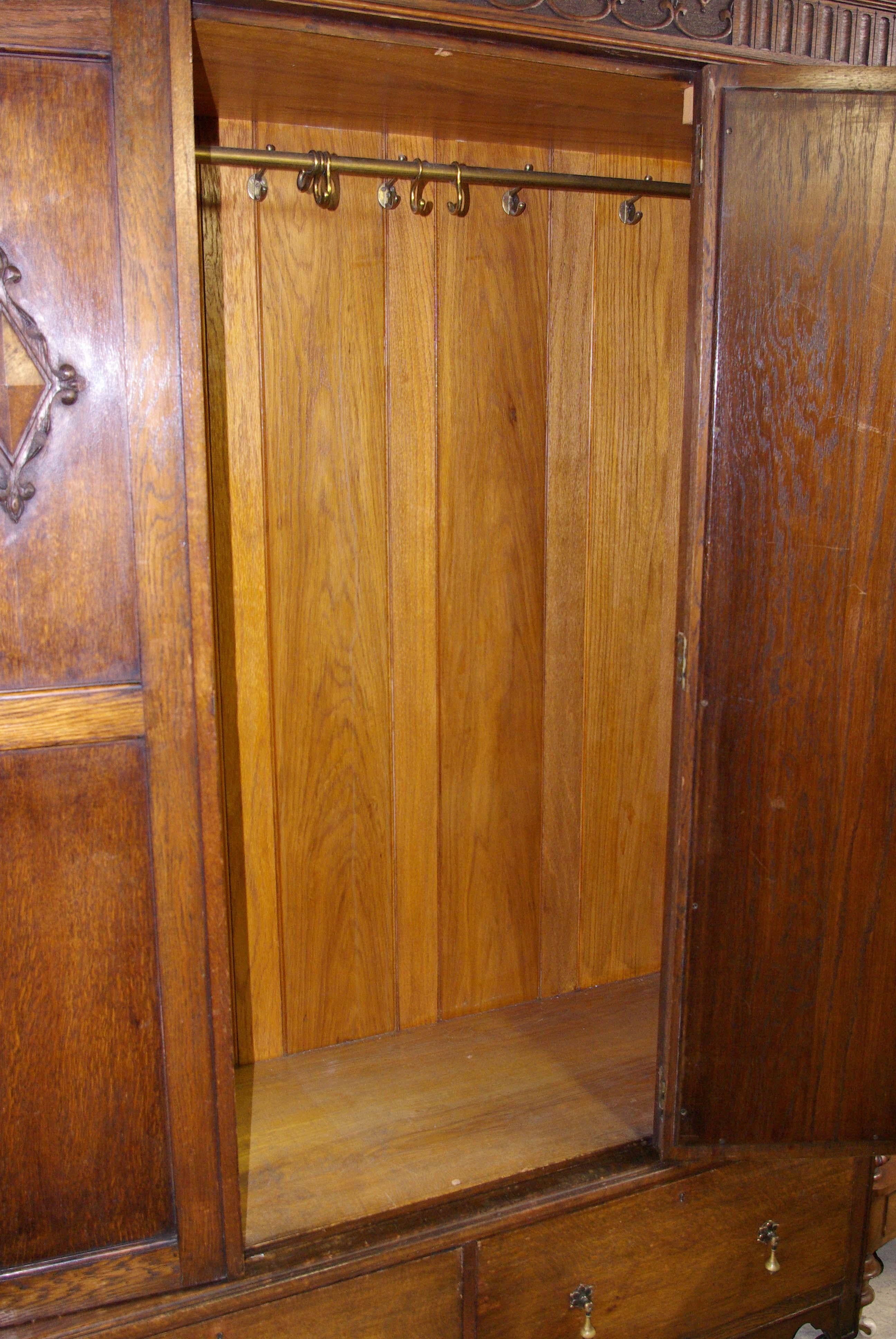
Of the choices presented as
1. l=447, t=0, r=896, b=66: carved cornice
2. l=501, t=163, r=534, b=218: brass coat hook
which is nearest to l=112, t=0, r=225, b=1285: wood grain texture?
l=447, t=0, r=896, b=66: carved cornice

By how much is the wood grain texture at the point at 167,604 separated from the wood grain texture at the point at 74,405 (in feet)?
0.08

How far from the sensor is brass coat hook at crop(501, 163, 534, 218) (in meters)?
1.88

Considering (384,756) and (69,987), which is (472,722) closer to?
(384,756)

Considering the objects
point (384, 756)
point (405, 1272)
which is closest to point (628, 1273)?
point (405, 1272)

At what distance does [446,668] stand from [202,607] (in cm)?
81

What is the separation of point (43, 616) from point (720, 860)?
105cm

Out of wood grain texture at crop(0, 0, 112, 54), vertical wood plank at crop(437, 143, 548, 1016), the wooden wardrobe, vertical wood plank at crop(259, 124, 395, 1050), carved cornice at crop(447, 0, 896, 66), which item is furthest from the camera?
vertical wood plank at crop(437, 143, 548, 1016)

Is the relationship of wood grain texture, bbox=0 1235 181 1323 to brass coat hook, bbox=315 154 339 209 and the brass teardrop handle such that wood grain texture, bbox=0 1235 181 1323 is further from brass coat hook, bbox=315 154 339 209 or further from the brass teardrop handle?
brass coat hook, bbox=315 154 339 209

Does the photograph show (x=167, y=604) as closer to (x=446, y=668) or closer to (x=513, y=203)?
(x=446, y=668)

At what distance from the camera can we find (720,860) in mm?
1615

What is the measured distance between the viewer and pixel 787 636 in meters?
1.56

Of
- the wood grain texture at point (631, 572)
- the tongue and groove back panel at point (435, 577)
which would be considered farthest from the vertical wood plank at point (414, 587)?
the wood grain texture at point (631, 572)

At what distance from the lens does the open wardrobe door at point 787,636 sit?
57.6 inches

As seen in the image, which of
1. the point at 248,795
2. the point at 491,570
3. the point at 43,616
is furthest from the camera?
the point at 491,570
